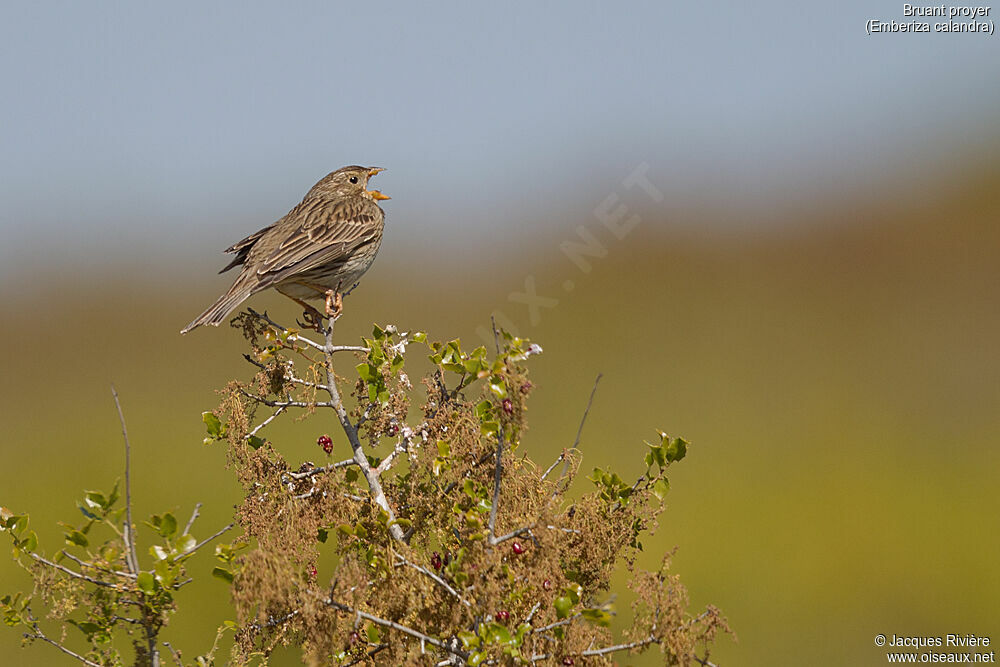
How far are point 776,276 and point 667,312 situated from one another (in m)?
3.81

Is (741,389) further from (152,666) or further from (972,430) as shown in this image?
(152,666)

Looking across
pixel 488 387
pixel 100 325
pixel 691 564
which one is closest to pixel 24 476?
pixel 100 325

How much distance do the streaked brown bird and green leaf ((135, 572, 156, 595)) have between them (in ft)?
10.2

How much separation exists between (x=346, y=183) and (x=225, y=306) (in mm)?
2899

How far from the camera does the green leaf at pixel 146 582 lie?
3732mm

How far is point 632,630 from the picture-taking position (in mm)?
3918

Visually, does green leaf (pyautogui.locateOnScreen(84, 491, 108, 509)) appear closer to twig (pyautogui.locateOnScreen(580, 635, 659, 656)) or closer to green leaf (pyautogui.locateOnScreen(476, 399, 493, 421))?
green leaf (pyautogui.locateOnScreen(476, 399, 493, 421))

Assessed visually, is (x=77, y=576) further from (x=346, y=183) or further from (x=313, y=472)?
(x=346, y=183)

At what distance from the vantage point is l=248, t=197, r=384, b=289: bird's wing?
7.71 metres

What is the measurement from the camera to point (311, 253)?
796 cm

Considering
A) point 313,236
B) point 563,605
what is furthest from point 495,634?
point 313,236

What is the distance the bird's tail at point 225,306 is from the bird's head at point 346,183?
2268mm

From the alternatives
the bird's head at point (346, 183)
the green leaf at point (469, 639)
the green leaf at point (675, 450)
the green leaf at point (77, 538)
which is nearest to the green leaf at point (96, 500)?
the green leaf at point (77, 538)

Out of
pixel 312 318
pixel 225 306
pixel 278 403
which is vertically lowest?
pixel 278 403
